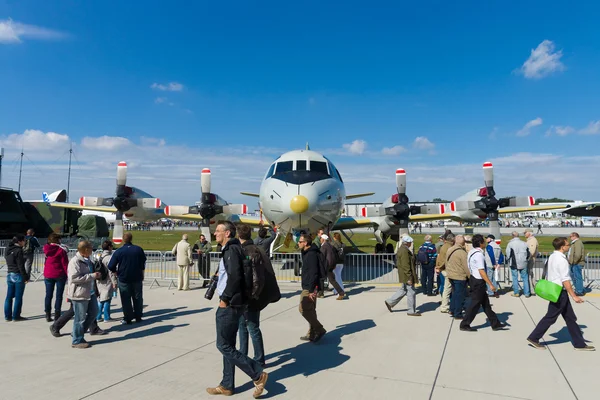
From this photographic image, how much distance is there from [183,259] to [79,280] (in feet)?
16.5

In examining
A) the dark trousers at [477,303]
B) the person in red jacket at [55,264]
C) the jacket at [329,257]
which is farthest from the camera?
the jacket at [329,257]

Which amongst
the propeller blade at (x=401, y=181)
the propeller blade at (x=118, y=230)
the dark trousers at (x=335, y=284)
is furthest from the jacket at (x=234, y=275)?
the propeller blade at (x=118, y=230)

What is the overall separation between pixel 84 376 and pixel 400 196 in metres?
13.6

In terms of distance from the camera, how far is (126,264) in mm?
7566

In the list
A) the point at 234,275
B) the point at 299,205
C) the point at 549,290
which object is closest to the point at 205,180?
the point at 299,205

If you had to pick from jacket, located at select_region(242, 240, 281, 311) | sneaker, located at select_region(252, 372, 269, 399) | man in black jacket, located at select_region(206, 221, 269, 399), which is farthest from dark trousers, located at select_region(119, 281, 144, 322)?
sneaker, located at select_region(252, 372, 269, 399)

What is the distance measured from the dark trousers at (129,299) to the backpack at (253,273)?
Answer: 167 inches

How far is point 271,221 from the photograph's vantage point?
40.9 ft

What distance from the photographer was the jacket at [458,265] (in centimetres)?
761

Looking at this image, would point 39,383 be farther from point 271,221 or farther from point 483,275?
point 271,221

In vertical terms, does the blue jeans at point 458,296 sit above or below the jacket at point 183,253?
below

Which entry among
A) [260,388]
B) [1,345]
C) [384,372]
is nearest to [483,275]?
[384,372]

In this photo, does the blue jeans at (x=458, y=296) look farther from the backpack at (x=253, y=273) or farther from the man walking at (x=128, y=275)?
the man walking at (x=128, y=275)

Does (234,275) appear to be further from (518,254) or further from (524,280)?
(524,280)
